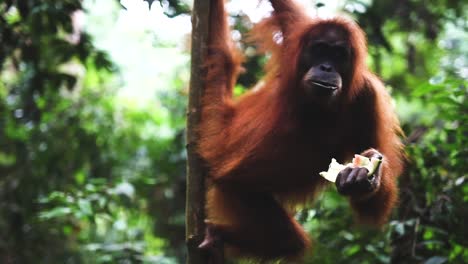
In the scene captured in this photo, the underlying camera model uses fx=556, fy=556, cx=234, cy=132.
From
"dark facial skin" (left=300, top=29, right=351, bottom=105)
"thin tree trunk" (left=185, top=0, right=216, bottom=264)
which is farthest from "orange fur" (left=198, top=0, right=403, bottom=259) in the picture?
"thin tree trunk" (left=185, top=0, right=216, bottom=264)

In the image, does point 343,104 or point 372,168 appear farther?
point 343,104

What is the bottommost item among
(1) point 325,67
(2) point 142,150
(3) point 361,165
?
(2) point 142,150

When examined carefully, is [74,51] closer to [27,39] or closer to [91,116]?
[27,39]

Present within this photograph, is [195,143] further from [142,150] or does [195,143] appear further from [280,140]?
[142,150]

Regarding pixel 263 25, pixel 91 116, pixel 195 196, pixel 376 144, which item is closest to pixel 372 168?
pixel 376 144

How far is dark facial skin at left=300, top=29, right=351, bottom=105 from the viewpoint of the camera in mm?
3039

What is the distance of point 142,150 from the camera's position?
6.57 metres

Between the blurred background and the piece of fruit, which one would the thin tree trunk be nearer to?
the blurred background

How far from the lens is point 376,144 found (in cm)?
337

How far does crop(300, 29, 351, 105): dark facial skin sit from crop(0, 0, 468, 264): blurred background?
2.04 ft

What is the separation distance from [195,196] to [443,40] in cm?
530

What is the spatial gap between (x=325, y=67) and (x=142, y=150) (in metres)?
3.85

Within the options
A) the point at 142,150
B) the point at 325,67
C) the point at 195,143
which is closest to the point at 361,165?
the point at 325,67

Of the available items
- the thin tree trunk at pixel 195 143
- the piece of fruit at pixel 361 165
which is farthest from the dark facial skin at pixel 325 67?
the thin tree trunk at pixel 195 143
